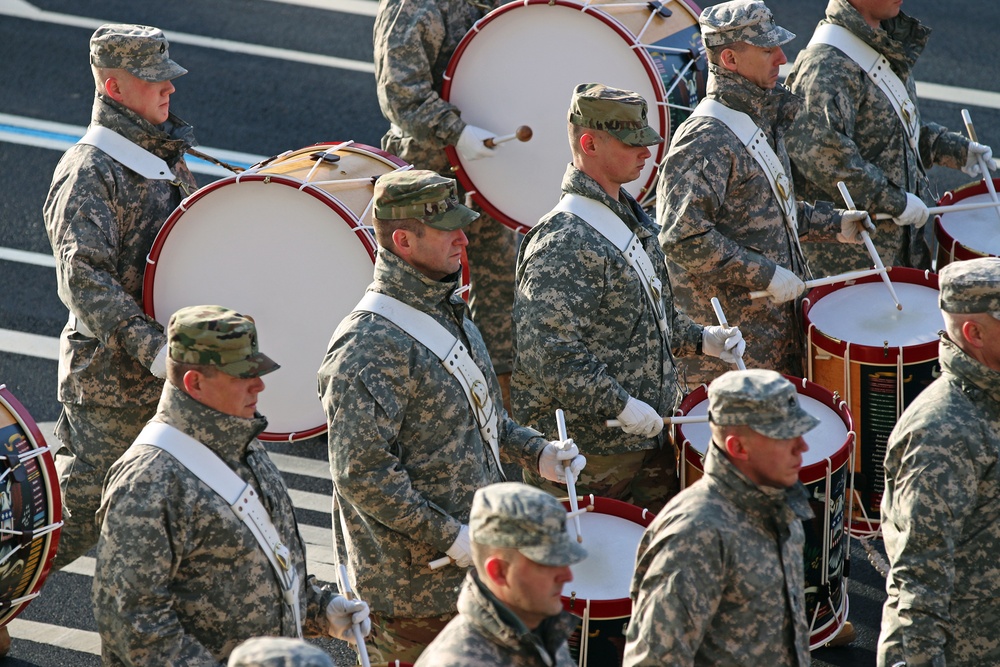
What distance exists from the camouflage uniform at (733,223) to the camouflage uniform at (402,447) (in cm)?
158

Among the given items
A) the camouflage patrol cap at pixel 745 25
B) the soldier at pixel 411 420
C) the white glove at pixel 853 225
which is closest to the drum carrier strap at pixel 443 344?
the soldier at pixel 411 420

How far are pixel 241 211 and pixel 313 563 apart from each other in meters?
1.84

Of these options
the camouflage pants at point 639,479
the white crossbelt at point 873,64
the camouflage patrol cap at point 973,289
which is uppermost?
the white crossbelt at point 873,64

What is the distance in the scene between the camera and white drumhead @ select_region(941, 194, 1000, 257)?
7.58 meters

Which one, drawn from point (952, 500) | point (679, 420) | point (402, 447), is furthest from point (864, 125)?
point (402, 447)

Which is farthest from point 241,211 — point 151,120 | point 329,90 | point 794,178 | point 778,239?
point 329,90

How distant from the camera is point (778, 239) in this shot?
7039 mm

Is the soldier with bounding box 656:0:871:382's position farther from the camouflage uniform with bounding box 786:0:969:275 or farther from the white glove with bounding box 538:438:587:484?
the white glove with bounding box 538:438:587:484

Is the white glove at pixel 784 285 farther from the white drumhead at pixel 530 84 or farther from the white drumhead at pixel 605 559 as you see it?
the white drumhead at pixel 605 559

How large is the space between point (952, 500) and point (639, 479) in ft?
5.83

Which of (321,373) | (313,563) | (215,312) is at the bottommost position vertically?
(313,563)

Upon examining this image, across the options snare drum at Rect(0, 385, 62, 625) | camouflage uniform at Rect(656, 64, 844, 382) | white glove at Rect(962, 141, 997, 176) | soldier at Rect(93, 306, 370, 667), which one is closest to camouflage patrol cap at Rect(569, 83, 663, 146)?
camouflage uniform at Rect(656, 64, 844, 382)

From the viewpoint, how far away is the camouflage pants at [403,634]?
554 cm

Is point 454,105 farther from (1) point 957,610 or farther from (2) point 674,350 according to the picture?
(1) point 957,610
